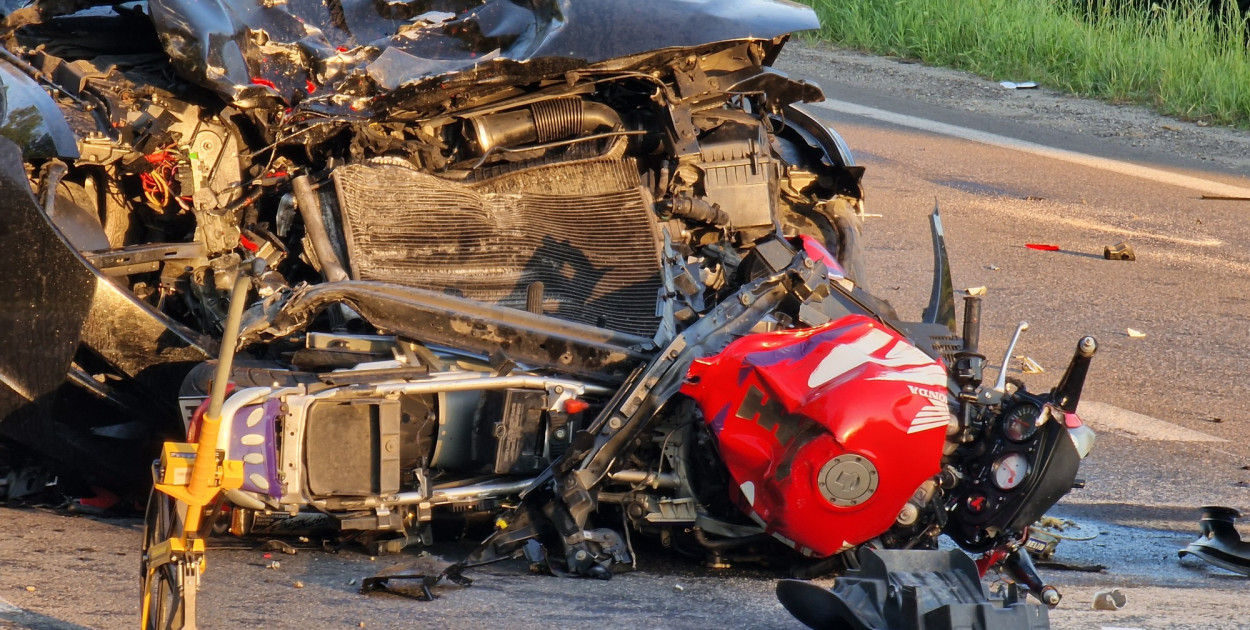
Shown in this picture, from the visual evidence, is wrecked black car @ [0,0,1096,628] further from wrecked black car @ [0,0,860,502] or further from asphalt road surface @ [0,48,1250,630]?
asphalt road surface @ [0,48,1250,630]

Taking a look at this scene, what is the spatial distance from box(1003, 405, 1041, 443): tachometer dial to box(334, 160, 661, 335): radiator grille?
1.14 meters

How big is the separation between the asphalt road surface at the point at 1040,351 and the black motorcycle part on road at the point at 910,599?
0.25 meters

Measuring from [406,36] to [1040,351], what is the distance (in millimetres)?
3291

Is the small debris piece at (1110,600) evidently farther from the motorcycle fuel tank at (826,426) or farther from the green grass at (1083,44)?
the green grass at (1083,44)

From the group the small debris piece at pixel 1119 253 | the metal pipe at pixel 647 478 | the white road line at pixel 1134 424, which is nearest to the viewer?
the metal pipe at pixel 647 478

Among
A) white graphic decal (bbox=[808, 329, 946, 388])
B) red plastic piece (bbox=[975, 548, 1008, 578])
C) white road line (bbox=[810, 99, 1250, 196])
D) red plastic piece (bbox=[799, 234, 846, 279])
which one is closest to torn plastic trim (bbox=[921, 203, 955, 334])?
red plastic piece (bbox=[799, 234, 846, 279])

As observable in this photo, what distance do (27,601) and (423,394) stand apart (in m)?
1.13

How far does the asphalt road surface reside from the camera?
354 centimetres

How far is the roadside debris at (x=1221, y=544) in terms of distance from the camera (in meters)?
4.27

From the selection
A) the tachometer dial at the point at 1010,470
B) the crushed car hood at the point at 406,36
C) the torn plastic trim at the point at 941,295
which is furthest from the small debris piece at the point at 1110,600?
the crushed car hood at the point at 406,36

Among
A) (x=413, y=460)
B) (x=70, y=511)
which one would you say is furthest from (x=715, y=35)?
(x=70, y=511)

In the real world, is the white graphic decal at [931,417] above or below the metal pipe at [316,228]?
below

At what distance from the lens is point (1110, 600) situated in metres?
3.74

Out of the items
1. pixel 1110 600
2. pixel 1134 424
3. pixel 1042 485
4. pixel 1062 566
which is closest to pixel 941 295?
pixel 1062 566
